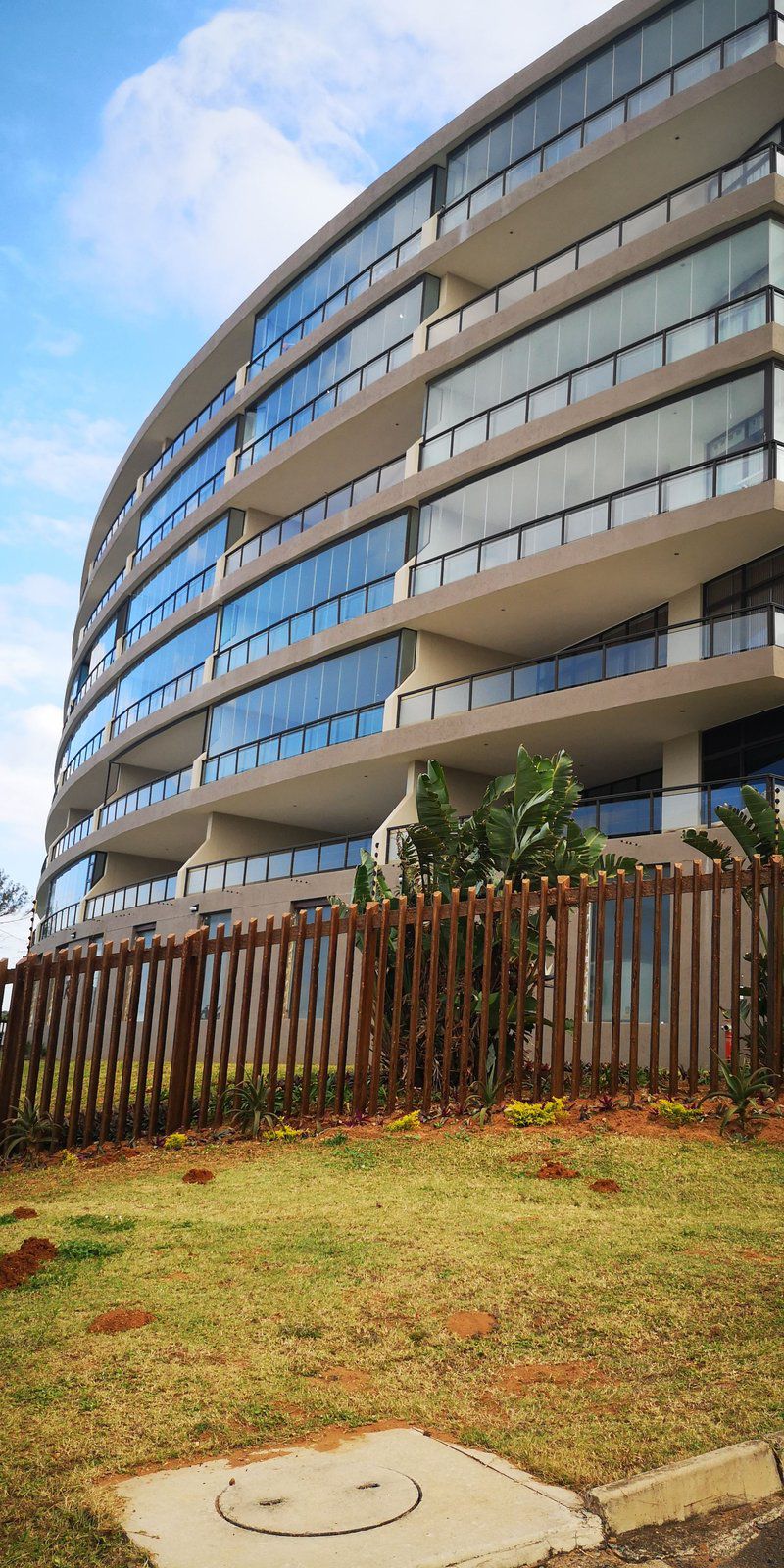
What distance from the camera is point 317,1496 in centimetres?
400

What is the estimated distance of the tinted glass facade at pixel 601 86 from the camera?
23.8 metres

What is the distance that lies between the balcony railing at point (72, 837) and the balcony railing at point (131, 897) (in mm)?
4440

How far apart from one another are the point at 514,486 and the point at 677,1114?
60.4ft

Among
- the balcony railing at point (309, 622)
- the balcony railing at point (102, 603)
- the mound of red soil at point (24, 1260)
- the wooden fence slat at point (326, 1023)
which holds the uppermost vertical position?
the balcony railing at point (102, 603)

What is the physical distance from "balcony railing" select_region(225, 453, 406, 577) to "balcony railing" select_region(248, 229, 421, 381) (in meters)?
5.01

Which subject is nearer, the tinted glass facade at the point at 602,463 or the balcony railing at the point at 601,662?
the balcony railing at the point at 601,662

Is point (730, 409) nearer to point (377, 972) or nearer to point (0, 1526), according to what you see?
point (377, 972)

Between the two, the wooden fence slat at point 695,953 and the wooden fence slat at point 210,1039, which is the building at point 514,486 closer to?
the wooden fence slat at point 695,953

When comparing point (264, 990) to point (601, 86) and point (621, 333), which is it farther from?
point (601, 86)

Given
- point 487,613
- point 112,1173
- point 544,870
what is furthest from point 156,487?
point 112,1173

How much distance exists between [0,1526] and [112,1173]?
6660 mm

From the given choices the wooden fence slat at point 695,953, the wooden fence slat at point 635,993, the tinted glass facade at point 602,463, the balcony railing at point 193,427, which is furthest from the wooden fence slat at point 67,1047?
the balcony railing at point 193,427

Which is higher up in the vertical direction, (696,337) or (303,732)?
(696,337)

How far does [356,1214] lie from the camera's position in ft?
25.7
